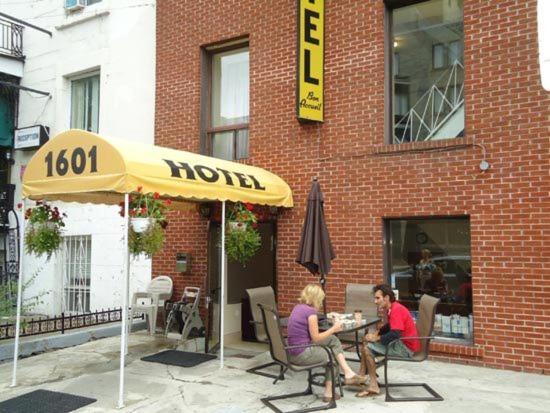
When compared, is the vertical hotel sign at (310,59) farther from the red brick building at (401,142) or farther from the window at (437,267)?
the window at (437,267)

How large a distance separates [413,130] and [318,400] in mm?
4466

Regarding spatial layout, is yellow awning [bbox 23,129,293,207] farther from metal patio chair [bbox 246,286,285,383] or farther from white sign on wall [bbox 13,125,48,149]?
white sign on wall [bbox 13,125,48,149]

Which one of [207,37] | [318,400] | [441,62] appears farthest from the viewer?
[207,37]

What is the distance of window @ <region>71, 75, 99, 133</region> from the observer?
12.4 metres

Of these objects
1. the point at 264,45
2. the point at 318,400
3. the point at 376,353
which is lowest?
the point at 318,400

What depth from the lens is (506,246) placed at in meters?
7.11

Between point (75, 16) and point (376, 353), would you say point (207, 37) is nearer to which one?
point (75, 16)

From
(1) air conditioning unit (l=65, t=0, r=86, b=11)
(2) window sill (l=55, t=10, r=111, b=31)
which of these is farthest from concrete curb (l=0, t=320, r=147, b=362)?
(1) air conditioning unit (l=65, t=0, r=86, b=11)

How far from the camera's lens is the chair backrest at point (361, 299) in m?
7.45

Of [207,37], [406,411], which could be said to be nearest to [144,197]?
[406,411]

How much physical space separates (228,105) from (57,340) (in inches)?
206

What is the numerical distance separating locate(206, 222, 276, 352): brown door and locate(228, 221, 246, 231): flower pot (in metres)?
1.41

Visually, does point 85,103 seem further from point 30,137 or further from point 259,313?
point 259,313

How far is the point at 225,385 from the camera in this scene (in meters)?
6.46
